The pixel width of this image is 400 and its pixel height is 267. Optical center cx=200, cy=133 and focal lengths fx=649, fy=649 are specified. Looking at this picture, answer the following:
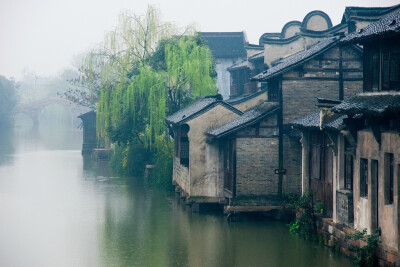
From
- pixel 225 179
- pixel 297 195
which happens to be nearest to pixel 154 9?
pixel 225 179

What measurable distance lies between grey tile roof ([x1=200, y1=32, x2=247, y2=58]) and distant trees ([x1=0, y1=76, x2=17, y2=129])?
171 ft

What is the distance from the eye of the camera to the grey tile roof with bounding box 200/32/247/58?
48.0m

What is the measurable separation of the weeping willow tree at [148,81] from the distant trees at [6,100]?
6078cm

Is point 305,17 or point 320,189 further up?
point 305,17

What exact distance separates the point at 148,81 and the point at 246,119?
36.9 ft

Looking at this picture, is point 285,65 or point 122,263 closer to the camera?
point 122,263

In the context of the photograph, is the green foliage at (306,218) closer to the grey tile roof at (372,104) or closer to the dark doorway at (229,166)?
the dark doorway at (229,166)

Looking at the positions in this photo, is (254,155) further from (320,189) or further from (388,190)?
(388,190)

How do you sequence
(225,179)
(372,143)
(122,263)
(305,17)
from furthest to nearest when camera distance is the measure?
1. (305,17)
2. (225,179)
3. (122,263)
4. (372,143)

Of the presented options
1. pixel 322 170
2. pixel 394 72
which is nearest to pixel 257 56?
pixel 322 170

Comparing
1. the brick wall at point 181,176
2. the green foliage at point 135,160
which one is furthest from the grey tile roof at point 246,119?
the green foliage at point 135,160

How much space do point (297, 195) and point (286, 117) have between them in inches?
102

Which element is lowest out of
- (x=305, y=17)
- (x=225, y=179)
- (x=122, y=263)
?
(x=122, y=263)

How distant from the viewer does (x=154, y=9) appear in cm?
3569
